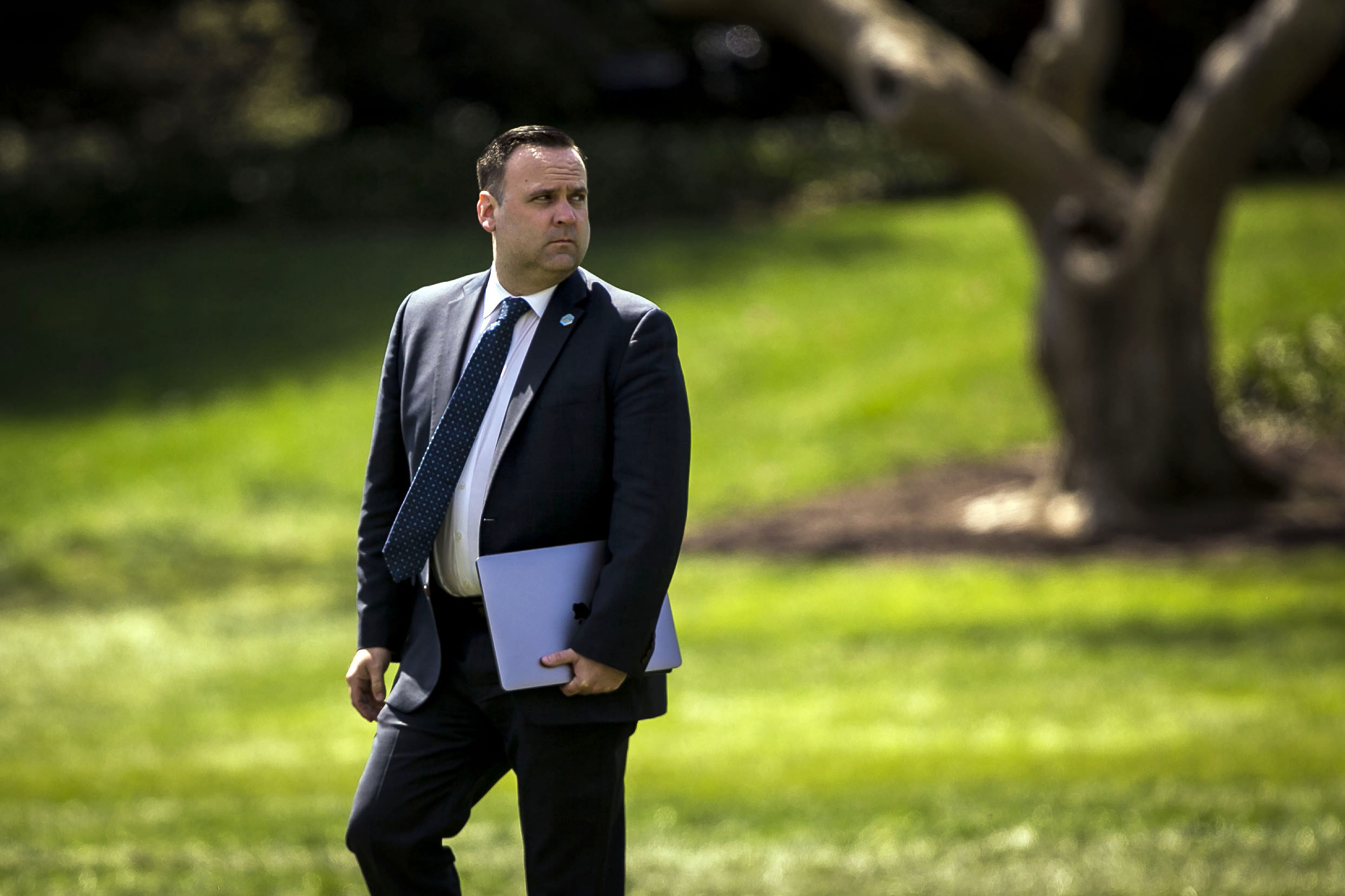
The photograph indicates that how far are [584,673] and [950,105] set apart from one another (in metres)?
8.74

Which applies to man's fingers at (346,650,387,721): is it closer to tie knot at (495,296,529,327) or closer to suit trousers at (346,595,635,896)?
suit trousers at (346,595,635,896)

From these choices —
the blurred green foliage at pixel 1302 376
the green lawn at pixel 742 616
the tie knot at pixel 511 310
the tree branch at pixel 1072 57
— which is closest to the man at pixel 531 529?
the tie knot at pixel 511 310

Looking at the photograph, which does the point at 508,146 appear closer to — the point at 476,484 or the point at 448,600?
the point at 476,484

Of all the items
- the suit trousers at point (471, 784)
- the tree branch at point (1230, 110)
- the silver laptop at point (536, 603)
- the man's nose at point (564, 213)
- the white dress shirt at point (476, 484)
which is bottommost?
the suit trousers at point (471, 784)

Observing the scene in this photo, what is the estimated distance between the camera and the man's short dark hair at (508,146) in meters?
3.28

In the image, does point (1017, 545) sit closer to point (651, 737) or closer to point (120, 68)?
point (651, 737)

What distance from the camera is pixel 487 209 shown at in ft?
11.0

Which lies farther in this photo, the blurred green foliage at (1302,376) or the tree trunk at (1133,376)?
the blurred green foliage at (1302,376)

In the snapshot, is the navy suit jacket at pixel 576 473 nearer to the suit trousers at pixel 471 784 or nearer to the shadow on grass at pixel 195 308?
the suit trousers at pixel 471 784

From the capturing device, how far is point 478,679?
3371 millimetres

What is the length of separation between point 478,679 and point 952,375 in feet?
43.0

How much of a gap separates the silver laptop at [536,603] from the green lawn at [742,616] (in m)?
2.56

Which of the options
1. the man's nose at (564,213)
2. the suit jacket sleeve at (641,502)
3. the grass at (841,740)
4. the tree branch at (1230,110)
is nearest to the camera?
the suit jacket sleeve at (641,502)

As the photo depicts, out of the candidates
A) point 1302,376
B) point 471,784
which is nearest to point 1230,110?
point 1302,376
